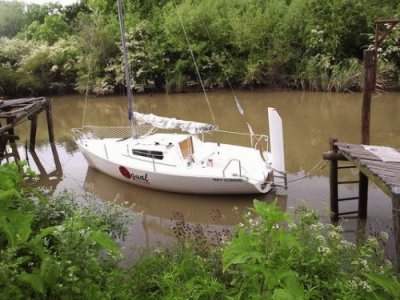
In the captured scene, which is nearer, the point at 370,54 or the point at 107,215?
the point at 107,215

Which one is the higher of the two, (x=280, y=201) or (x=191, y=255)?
(x=191, y=255)

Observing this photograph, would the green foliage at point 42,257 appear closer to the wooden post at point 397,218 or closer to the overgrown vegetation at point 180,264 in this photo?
the overgrown vegetation at point 180,264

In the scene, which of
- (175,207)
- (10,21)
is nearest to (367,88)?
(175,207)

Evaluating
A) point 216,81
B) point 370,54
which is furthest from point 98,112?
point 370,54

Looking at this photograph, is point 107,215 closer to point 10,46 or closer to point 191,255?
point 191,255

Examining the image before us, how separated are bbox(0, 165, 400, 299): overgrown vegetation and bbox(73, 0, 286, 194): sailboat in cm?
373

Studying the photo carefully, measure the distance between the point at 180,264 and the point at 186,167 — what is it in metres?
4.93

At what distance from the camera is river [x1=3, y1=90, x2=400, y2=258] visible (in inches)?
361

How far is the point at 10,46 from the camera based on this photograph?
28.0m

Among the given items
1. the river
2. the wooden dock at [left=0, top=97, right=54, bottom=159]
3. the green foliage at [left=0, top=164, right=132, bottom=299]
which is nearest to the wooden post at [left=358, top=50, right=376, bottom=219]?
the river

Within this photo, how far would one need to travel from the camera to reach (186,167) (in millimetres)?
9906

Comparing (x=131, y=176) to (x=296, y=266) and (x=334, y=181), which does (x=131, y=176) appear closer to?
(x=334, y=181)

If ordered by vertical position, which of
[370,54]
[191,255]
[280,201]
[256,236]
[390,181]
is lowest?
[280,201]

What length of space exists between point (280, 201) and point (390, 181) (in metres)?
4.51
